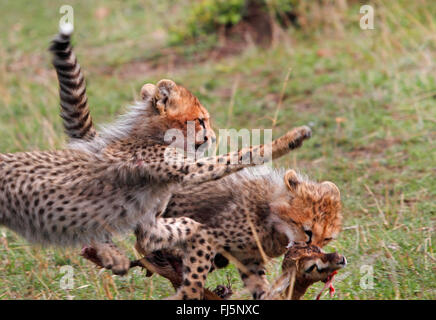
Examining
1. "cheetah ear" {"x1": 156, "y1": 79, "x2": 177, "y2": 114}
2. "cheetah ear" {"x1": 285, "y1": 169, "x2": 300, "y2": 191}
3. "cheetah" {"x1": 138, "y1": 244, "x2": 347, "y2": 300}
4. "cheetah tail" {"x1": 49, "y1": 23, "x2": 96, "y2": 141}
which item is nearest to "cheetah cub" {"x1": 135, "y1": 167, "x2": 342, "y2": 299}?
"cheetah ear" {"x1": 285, "y1": 169, "x2": 300, "y2": 191}

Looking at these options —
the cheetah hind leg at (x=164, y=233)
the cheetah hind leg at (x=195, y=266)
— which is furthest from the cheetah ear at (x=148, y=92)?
the cheetah hind leg at (x=195, y=266)

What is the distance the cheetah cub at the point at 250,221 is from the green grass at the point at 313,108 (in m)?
0.22

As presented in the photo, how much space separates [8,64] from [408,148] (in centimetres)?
569

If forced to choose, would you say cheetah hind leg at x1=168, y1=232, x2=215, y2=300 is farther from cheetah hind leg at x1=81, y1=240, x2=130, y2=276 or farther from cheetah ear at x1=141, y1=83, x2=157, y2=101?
cheetah ear at x1=141, y1=83, x2=157, y2=101

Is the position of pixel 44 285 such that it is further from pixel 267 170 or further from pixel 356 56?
pixel 356 56

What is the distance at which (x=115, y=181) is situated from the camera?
3.70 m

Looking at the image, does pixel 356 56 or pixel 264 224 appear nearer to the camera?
pixel 264 224

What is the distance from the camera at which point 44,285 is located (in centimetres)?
380

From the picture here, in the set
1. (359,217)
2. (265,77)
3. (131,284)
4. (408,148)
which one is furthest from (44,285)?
(265,77)

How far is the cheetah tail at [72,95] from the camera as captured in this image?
3.99 meters

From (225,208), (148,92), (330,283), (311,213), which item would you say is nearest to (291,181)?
(311,213)

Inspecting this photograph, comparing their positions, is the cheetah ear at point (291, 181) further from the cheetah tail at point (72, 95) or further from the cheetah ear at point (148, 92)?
the cheetah tail at point (72, 95)

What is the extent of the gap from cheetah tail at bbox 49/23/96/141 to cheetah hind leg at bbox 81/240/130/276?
0.78 meters

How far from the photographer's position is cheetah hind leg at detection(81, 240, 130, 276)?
134 inches
